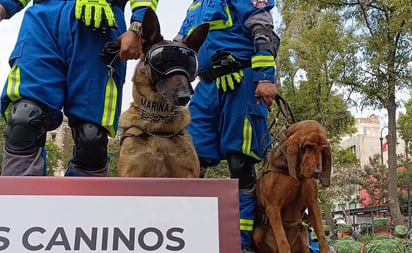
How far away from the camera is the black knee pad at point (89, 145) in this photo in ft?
9.59

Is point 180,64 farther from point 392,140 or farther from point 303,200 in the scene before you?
point 392,140

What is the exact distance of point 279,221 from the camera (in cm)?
302

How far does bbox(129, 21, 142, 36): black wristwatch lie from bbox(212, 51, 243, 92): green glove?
24.6 inches

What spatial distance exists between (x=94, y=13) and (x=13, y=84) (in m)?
0.58

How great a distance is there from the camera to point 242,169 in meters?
3.35

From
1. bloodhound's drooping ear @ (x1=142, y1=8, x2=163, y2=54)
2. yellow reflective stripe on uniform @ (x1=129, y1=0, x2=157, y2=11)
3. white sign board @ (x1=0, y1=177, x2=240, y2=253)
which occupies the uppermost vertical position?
yellow reflective stripe on uniform @ (x1=129, y1=0, x2=157, y2=11)

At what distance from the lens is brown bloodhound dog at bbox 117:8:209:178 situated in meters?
2.81

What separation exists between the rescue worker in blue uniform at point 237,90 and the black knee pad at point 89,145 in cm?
72

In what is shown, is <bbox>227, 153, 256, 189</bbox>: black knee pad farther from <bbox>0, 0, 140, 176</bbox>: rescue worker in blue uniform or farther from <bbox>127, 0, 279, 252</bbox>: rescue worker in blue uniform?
<bbox>0, 0, 140, 176</bbox>: rescue worker in blue uniform

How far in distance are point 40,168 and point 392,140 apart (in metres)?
11.8

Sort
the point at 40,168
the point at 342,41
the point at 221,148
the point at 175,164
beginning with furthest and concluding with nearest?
1. the point at 342,41
2. the point at 221,148
3. the point at 175,164
4. the point at 40,168

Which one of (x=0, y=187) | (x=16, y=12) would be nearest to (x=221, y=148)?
(x=16, y=12)

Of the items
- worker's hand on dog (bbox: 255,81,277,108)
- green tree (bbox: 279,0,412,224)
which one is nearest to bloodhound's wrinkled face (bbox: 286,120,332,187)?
worker's hand on dog (bbox: 255,81,277,108)

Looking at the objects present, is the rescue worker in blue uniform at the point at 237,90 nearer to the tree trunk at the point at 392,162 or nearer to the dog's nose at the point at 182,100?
the dog's nose at the point at 182,100
